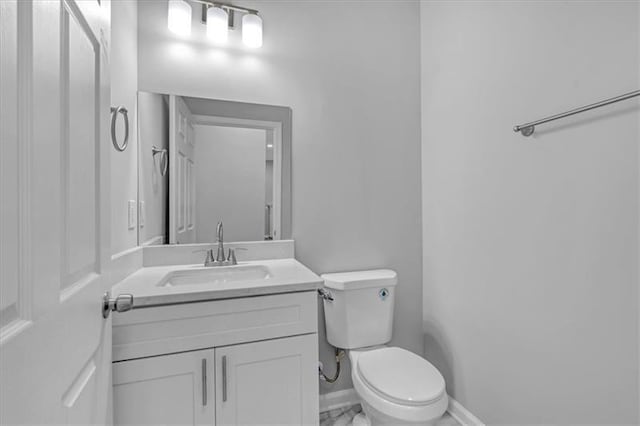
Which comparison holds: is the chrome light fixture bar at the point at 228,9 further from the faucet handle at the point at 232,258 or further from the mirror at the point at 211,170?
the faucet handle at the point at 232,258

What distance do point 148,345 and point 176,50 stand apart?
1.33 metres

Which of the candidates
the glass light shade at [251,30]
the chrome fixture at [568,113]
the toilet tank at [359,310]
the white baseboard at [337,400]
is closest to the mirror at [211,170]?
the glass light shade at [251,30]

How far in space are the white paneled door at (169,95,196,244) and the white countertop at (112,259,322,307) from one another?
0.24 m

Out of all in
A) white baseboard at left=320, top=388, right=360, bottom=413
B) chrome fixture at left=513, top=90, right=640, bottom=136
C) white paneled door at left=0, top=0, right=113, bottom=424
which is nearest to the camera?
white paneled door at left=0, top=0, right=113, bottom=424

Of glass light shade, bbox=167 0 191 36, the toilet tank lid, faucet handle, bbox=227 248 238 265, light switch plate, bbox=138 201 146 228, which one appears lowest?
the toilet tank lid

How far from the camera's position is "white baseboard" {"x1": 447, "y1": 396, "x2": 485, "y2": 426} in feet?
5.17

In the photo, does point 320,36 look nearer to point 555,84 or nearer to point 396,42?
point 396,42

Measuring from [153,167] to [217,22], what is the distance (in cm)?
77

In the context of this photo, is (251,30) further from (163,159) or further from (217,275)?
(217,275)

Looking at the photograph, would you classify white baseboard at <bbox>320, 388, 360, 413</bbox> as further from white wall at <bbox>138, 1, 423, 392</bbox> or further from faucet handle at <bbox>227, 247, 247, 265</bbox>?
faucet handle at <bbox>227, 247, 247, 265</bbox>

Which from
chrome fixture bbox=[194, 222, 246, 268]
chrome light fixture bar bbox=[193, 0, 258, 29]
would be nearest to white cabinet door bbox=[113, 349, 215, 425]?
chrome fixture bbox=[194, 222, 246, 268]

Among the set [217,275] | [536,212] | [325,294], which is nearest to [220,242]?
[217,275]

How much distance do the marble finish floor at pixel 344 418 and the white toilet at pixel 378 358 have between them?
0.06 m

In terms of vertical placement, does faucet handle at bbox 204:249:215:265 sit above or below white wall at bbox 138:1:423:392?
below
